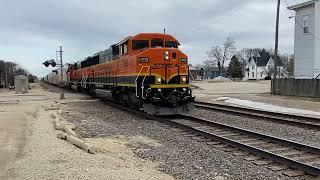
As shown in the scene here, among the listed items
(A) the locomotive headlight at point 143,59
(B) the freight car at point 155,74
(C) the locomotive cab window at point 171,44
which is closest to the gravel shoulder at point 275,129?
(B) the freight car at point 155,74

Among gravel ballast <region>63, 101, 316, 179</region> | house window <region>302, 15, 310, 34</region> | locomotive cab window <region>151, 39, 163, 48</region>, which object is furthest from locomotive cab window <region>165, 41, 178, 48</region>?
house window <region>302, 15, 310, 34</region>

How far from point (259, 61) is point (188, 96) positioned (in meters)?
125

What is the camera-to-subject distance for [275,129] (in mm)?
14508

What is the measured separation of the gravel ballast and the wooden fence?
19010 millimetres

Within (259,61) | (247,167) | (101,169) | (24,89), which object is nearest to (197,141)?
(247,167)

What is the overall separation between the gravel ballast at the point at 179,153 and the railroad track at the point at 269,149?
0.31m

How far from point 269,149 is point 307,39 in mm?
31067

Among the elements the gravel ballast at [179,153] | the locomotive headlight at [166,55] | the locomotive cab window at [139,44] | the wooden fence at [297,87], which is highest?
the locomotive cab window at [139,44]

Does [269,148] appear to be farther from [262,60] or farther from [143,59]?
[262,60]

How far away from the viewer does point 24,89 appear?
49.0 meters

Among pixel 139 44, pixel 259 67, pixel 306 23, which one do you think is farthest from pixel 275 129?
pixel 259 67

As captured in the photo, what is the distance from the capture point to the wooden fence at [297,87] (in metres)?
31.5

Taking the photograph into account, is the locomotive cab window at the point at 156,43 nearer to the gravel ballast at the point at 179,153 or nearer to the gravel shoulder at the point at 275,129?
the gravel shoulder at the point at 275,129

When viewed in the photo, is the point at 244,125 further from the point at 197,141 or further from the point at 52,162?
the point at 52,162
